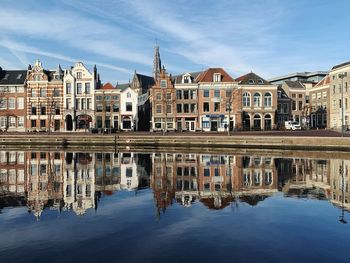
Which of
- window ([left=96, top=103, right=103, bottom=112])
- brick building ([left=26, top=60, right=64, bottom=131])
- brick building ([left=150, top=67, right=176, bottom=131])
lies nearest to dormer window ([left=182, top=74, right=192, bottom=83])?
brick building ([left=150, top=67, right=176, bottom=131])

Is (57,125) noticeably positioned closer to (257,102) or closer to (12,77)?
(12,77)

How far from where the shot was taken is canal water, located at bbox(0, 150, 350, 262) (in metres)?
11.9

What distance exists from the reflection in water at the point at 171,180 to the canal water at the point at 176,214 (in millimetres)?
72

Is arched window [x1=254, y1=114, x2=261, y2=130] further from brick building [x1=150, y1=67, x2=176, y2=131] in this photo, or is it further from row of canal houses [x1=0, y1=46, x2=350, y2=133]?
brick building [x1=150, y1=67, x2=176, y2=131]

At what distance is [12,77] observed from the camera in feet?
266

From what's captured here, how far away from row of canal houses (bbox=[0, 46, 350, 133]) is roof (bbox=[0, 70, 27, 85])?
1.22 feet

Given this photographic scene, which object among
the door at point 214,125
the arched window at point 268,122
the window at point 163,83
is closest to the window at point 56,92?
the window at point 163,83

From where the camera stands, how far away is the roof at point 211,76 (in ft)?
253

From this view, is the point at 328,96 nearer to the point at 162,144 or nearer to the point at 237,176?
the point at 162,144

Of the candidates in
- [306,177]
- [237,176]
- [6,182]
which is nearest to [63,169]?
[6,182]

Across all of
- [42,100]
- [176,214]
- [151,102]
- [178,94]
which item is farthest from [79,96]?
[176,214]

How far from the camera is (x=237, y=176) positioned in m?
28.2

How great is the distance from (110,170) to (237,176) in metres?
11.3

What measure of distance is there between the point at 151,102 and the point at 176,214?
62.0 m
